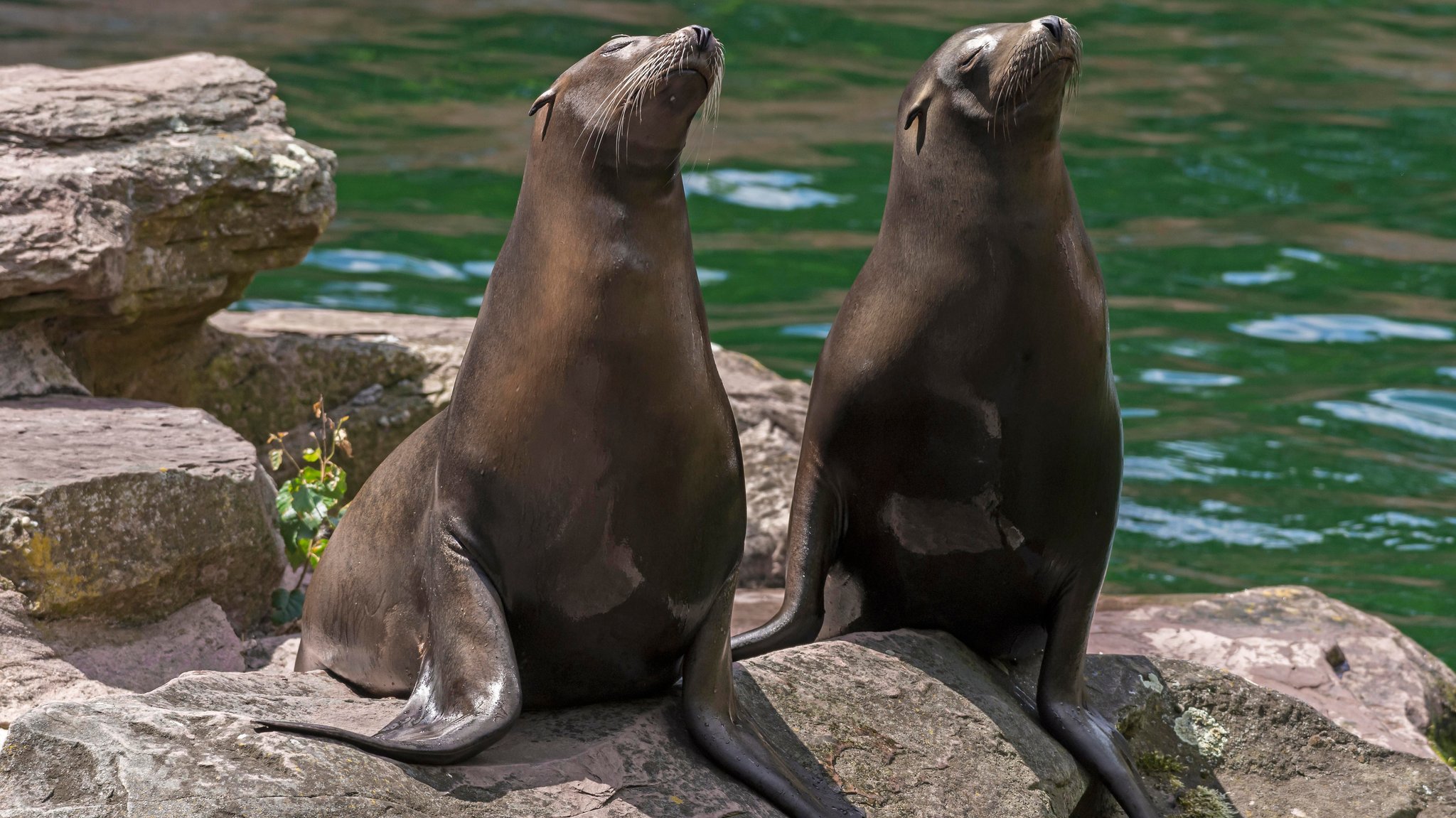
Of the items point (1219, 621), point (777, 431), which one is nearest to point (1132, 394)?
point (777, 431)

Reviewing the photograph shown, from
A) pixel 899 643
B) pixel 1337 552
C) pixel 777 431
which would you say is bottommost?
pixel 1337 552

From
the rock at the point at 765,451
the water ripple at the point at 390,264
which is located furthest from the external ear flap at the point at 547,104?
the water ripple at the point at 390,264

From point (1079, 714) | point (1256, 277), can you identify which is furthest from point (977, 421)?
point (1256, 277)

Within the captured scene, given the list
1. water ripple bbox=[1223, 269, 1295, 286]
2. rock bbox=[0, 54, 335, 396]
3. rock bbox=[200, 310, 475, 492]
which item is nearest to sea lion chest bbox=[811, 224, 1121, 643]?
rock bbox=[0, 54, 335, 396]

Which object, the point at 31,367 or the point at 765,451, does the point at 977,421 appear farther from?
the point at 31,367

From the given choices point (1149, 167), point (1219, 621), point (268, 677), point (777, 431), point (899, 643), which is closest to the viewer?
point (268, 677)

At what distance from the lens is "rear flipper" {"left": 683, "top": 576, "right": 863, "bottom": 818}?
323 centimetres

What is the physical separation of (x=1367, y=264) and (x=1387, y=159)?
74.8 inches

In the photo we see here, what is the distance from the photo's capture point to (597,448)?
3234 mm

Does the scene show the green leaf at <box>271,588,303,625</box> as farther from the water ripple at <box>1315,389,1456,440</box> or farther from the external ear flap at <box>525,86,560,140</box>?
the water ripple at <box>1315,389,1456,440</box>

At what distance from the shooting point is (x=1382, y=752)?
438 centimetres

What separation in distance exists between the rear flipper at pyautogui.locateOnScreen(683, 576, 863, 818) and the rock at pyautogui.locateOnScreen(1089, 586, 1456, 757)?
6.45 feet

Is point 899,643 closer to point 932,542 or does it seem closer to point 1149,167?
point 932,542

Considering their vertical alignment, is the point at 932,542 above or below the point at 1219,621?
above
